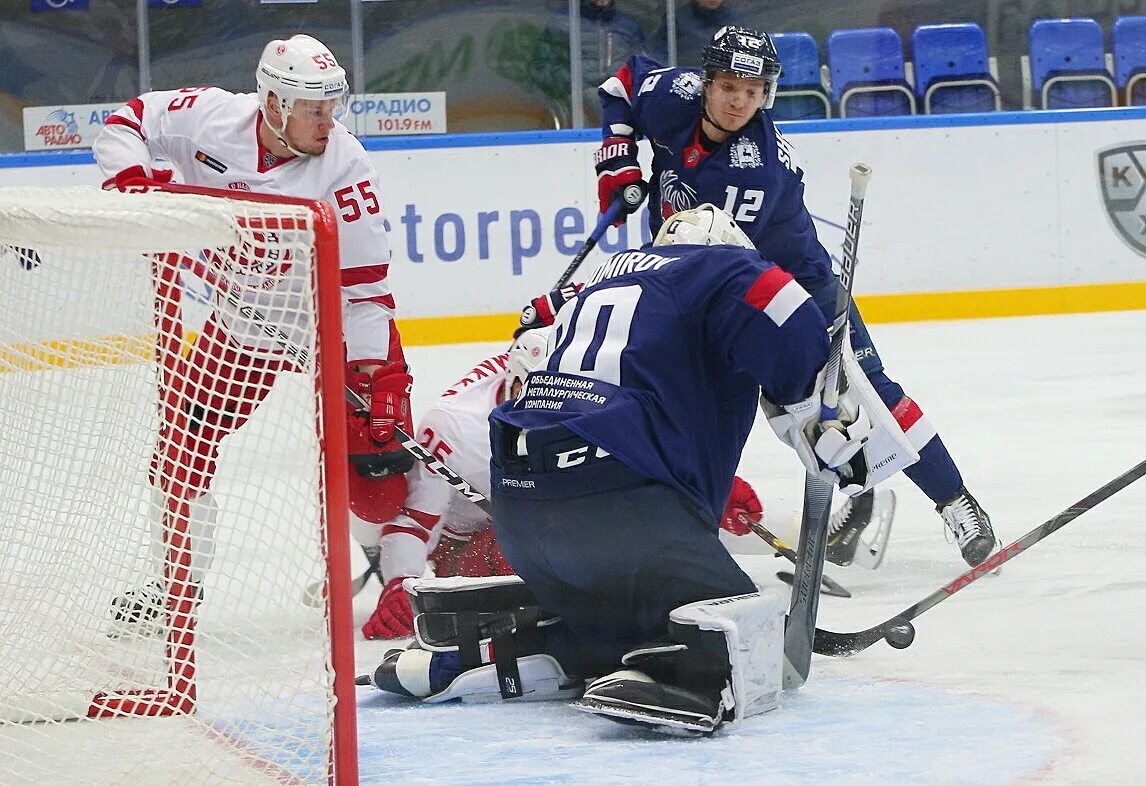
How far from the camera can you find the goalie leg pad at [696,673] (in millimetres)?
2279

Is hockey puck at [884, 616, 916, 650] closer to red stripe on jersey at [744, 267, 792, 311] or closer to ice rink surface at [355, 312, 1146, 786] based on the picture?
ice rink surface at [355, 312, 1146, 786]

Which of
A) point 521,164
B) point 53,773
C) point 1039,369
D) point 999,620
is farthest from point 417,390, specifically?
point 53,773

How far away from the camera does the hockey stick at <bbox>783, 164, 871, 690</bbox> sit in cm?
256

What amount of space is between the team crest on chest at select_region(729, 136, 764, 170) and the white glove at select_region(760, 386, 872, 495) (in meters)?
0.94

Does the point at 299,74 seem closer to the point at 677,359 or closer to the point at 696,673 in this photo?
the point at 677,359

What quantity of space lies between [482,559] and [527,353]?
488 millimetres

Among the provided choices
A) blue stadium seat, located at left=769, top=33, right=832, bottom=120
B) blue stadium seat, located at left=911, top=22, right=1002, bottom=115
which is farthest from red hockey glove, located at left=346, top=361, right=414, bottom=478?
blue stadium seat, located at left=911, top=22, right=1002, bottom=115

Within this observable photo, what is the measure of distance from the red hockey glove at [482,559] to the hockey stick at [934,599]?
29.2 inches

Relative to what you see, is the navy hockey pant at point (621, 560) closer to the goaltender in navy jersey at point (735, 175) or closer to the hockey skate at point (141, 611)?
the hockey skate at point (141, 611)

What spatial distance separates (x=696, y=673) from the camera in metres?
2.30

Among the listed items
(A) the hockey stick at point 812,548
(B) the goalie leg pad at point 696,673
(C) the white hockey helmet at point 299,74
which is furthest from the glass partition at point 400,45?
(B) the goalie leg pad at point 696,673

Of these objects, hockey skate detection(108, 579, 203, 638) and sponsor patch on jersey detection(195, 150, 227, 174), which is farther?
sponsor patch on jersey detection(195, 150, 227, 174)

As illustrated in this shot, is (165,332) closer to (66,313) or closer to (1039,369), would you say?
(66,313)

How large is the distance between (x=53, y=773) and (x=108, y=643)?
0.27 meters
